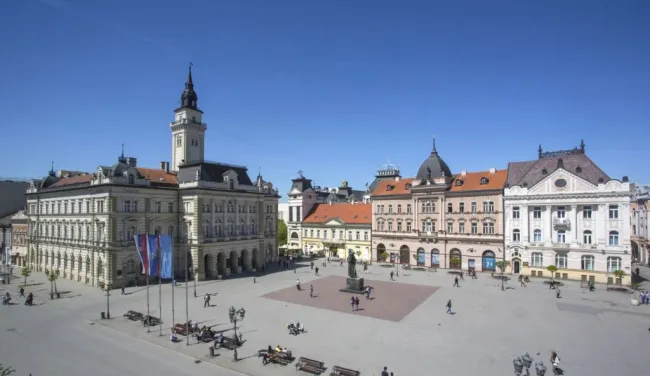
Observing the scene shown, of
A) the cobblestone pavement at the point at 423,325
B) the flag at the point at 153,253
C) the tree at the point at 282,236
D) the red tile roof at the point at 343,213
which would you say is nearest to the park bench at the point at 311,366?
the cobblestone pavement at the point at 423,325

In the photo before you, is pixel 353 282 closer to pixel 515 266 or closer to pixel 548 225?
pixel 515 266

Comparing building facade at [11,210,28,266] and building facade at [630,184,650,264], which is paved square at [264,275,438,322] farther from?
building facade at [630,184,650,264]

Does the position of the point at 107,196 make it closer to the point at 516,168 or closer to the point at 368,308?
the point at 368,308

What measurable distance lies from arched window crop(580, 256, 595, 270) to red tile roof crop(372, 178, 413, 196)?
85.0ft

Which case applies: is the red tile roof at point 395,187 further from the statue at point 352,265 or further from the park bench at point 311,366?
the park bench at point 311,366

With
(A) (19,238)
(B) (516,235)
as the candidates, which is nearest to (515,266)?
(B) (516,235)

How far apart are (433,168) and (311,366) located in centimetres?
4690

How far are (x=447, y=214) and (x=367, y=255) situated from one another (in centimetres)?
1752

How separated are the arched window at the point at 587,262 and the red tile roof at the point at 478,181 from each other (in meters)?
13.5

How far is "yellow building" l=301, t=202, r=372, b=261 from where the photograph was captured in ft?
236

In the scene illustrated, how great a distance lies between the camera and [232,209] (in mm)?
56312

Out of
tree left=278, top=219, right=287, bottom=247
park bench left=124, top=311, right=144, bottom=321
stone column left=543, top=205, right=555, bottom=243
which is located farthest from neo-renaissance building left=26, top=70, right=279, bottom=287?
stone column left=543, top=205, right=555, bottom=243

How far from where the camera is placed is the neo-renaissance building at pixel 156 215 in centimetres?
4634

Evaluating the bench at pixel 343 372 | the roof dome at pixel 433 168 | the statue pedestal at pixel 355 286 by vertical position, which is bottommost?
the statue pedestal at pixel 355 286
